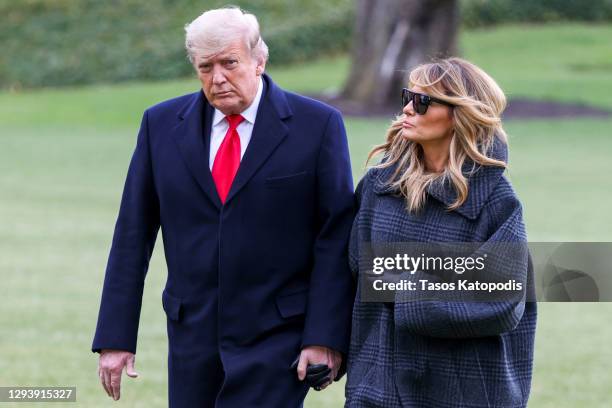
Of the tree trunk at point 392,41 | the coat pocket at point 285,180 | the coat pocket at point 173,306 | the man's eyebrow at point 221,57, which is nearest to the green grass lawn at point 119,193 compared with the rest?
the tree trunk at point 392,41

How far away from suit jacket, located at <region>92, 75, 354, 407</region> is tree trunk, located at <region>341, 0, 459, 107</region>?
22.0 meters

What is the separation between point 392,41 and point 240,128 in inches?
919

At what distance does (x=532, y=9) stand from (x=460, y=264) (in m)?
38.6

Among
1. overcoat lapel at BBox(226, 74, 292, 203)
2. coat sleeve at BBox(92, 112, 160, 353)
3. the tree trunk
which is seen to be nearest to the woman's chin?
overcoat lapel at BBox(226, 74, 292, 203)

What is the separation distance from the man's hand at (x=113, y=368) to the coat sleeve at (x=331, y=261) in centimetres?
66

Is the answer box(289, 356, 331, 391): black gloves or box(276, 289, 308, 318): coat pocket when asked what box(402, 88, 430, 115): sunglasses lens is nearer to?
box(276, 289, 308, 318): coat pocket

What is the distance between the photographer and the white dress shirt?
4.66 metres

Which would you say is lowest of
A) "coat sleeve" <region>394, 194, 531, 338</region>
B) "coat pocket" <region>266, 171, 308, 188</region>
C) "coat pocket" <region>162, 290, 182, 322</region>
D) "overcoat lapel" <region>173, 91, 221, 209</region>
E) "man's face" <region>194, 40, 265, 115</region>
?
"coat pocket" <region>162, 290, 182, 322</region>

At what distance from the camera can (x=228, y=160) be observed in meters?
4.64

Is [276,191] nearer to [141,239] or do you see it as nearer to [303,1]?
[141,239]

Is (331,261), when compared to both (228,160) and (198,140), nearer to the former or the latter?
(228,160)

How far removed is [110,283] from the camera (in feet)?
15.5

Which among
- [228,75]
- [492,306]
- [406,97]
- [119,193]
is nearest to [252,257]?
[228,75]
